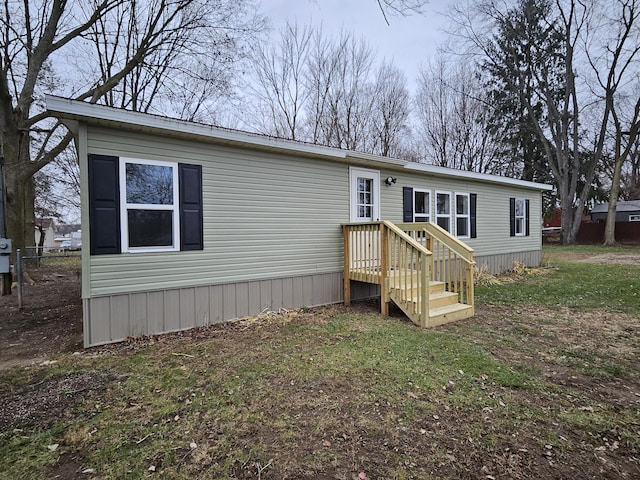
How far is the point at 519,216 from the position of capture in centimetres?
1108

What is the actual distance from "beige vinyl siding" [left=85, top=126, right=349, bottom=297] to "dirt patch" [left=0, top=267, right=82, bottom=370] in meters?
0.98

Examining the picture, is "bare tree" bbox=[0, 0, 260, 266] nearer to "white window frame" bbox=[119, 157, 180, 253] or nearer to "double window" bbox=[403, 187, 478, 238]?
"white window frame" bbox=[119, 157, 180, 253]

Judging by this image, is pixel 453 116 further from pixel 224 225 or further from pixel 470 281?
pixel 224 225

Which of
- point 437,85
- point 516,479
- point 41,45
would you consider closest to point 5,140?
point 41,45

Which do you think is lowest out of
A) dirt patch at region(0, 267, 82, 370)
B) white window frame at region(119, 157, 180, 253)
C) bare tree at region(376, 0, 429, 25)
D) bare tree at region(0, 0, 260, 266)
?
dirt patch at region(0, 267, 82, 370)

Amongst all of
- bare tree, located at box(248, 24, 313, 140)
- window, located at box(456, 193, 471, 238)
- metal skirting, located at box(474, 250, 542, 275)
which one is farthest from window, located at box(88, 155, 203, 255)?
bare tree, located at box(248, 24, 313, 140)

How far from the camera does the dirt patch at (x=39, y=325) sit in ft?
13.7

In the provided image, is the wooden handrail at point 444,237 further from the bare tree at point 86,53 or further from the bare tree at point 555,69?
the bare tree at point 555,69

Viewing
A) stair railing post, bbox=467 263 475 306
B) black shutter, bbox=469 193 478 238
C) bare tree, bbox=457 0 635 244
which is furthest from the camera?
bare tree, bbox=457 0 635 244

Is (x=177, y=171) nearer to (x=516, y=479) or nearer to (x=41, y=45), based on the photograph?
(x=516, y=479)

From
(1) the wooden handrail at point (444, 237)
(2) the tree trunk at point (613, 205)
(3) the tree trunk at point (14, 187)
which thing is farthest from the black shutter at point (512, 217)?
(3) the tree trunk at point (14, 187)

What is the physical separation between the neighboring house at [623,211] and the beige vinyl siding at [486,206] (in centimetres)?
1958

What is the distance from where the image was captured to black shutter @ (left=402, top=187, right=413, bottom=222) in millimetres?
7812

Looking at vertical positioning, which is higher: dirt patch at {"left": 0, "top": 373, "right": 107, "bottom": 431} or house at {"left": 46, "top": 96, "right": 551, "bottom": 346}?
house at {"left": 46, "top": 96, "right": 551, "bottom": 346}
